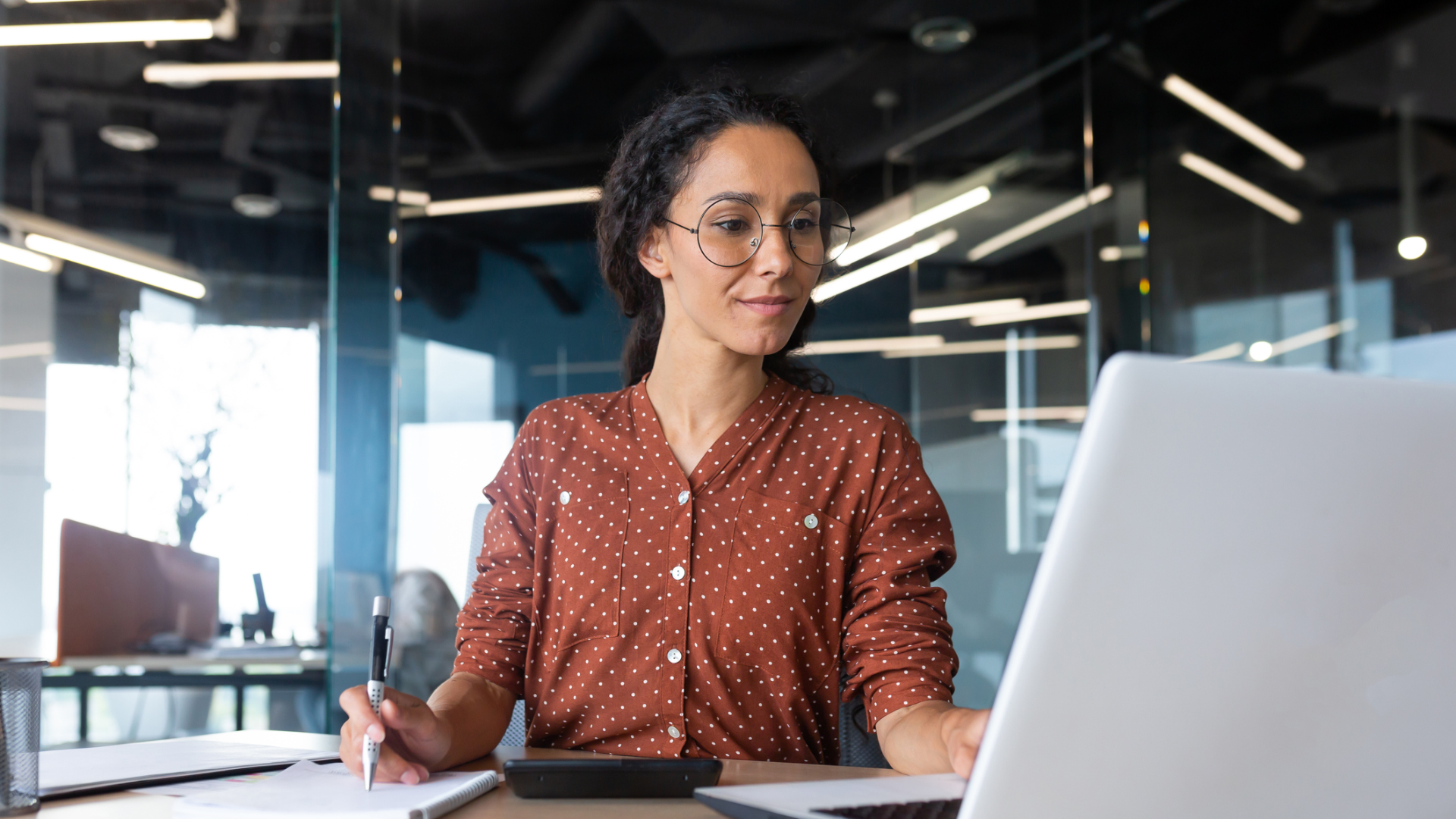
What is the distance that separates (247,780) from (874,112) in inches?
126

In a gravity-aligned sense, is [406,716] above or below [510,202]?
below

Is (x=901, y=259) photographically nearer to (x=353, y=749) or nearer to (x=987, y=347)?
(x=987, y=347)

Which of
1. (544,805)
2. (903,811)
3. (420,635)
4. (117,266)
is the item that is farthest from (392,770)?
(117,266)

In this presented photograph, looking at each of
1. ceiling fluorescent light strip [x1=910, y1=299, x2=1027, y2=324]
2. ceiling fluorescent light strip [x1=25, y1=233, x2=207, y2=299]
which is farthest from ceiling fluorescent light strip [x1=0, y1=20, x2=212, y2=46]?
ceiling fluorescent light strip [x1=910, y1=299, x2=1027, y2=324]

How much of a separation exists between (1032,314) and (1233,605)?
3.15 metres

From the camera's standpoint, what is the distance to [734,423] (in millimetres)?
1352

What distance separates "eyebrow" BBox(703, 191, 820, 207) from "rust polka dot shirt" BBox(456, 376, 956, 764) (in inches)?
10.4

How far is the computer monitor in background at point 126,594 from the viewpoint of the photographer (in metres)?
2.54

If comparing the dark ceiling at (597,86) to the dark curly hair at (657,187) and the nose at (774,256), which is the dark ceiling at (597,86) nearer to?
the dark curly hair at (657,187)

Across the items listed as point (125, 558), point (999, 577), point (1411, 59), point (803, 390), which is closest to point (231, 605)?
point (125, 558)

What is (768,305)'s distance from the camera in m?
1.28

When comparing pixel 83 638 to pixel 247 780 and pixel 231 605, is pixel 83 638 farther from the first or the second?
pixel 247 780

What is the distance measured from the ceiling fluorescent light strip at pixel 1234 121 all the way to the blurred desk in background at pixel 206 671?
340 centimetres

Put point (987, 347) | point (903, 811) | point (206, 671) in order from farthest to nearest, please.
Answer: point (987, 347) < point (206, 671) < point (903, 811)
